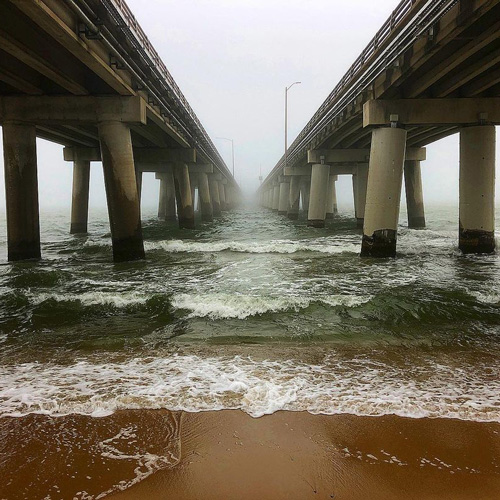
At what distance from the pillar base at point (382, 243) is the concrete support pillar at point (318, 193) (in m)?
13.9

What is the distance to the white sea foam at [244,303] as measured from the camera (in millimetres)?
7309

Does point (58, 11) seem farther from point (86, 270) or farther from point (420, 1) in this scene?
point (420, 1)

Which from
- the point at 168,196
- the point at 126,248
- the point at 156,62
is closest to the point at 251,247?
the point at 126,248

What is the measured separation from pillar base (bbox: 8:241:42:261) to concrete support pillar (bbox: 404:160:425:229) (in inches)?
878

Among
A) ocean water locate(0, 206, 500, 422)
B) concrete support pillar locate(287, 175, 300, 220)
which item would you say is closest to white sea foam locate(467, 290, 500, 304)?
ocean water locate(0, 206, 500, 422)

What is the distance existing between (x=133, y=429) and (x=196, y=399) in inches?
29.5

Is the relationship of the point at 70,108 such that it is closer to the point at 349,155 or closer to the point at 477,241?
the point at 477,241

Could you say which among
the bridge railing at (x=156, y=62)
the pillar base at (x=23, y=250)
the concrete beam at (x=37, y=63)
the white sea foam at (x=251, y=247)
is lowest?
the white sea foam at (x=251, y=247)

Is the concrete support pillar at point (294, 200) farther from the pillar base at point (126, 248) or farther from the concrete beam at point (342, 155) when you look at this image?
the pillar base at point (126, 248)

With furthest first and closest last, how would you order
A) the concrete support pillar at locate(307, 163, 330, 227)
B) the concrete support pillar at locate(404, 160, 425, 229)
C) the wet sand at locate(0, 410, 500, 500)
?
1. the concrete support pillar at locate(307, 163, 330, 227)
2. the concrete support pillar at locate(404, 160, 425, 229)
3. the wet sand at locate(0, 410, 500, 500)

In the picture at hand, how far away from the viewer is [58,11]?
801cm

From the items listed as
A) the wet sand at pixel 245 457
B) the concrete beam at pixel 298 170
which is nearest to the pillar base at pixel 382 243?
the wet sand at pixel 245 457

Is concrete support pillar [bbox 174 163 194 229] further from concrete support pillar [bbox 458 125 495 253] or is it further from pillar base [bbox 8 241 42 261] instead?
concrete support pillar [bbox 458 125 495 253]

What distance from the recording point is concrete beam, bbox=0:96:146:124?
1216cm
